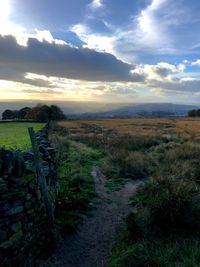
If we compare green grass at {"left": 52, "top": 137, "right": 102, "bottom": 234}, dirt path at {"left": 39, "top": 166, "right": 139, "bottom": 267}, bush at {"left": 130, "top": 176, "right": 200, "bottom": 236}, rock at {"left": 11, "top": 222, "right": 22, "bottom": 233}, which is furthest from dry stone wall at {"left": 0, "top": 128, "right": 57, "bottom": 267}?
bush at {"left": 130, "top": 176, "right": 200, "bottom": 236}

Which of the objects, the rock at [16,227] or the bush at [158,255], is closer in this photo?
the bush at [158,255]

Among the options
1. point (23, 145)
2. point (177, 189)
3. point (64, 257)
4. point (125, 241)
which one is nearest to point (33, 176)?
point (64, 257)

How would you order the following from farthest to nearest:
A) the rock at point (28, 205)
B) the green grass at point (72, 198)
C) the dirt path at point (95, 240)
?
1. the green grass at point (72, 198)
2. the dirt path at point (95, 240)
3. the rock at point (28, 205)

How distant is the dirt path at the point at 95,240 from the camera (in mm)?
7117

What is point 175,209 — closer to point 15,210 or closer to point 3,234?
point 15,210

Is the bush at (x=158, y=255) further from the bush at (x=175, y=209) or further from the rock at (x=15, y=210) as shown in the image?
the rock at (x=15, y=210)

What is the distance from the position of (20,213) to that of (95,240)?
235 cm

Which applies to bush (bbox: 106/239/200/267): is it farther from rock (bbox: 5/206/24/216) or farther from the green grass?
rock (bbox: 5/206/24/216)

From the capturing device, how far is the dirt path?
7117 millimetres

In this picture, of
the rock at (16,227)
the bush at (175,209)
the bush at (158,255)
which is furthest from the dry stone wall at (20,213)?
the bush at (175,209)

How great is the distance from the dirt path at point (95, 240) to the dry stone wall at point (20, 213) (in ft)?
1.61

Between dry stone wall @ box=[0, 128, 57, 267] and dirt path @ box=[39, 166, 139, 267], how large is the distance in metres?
0.49

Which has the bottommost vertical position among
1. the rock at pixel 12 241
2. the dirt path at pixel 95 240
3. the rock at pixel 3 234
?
the dirt path at pixel 95 240

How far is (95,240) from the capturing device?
26.8 feet
